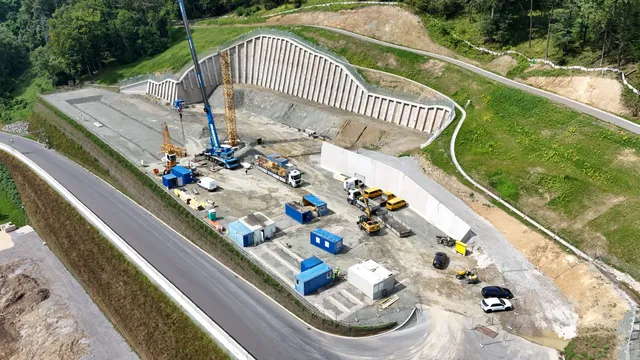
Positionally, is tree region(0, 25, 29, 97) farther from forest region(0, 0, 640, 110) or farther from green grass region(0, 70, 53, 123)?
green grass region(0, 70, 53, 123)

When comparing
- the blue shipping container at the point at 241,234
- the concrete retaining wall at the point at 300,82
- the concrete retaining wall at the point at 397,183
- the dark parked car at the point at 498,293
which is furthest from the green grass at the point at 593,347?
the concrete retaining wall at the point at 300,82

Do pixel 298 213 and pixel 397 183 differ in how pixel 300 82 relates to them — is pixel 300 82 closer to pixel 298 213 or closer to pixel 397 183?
pixel 397 183

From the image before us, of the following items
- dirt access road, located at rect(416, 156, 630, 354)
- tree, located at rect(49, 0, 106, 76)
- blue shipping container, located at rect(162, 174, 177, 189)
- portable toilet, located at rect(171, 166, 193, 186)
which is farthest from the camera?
tree, located at rect(49, 0, 106, 76)

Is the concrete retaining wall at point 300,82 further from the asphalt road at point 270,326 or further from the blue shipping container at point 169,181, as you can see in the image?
the asphalt road at point 270,326

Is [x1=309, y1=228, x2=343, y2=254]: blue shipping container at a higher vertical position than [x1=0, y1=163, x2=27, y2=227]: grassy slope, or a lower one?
higher

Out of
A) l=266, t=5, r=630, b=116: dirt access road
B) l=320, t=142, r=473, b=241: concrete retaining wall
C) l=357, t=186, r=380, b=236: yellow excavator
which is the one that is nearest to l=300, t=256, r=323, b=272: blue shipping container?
l=357, t=186, r=380, b=236: yellow excavator

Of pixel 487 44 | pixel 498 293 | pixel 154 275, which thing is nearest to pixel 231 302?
pixel 154 275
